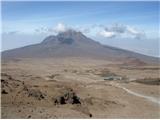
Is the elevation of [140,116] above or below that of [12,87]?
below

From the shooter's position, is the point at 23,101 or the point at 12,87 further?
the point at 12,87

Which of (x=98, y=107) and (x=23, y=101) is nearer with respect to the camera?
(x=23, y=101)

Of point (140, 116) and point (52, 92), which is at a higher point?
point (52, 92)

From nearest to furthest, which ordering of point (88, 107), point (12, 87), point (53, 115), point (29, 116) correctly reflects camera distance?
point (29, 116), point (53, 115), point (12, 87), point (88, 107)

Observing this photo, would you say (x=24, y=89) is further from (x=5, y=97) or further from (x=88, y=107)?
(x=88, y=107)

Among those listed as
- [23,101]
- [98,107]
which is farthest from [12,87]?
[98,107]

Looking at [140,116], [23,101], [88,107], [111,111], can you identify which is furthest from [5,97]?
[140,116]

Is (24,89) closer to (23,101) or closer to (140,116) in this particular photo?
(23,101)

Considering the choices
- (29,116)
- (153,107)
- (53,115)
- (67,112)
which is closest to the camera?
(29,116)

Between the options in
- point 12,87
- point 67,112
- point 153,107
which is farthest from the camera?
point 153,107
